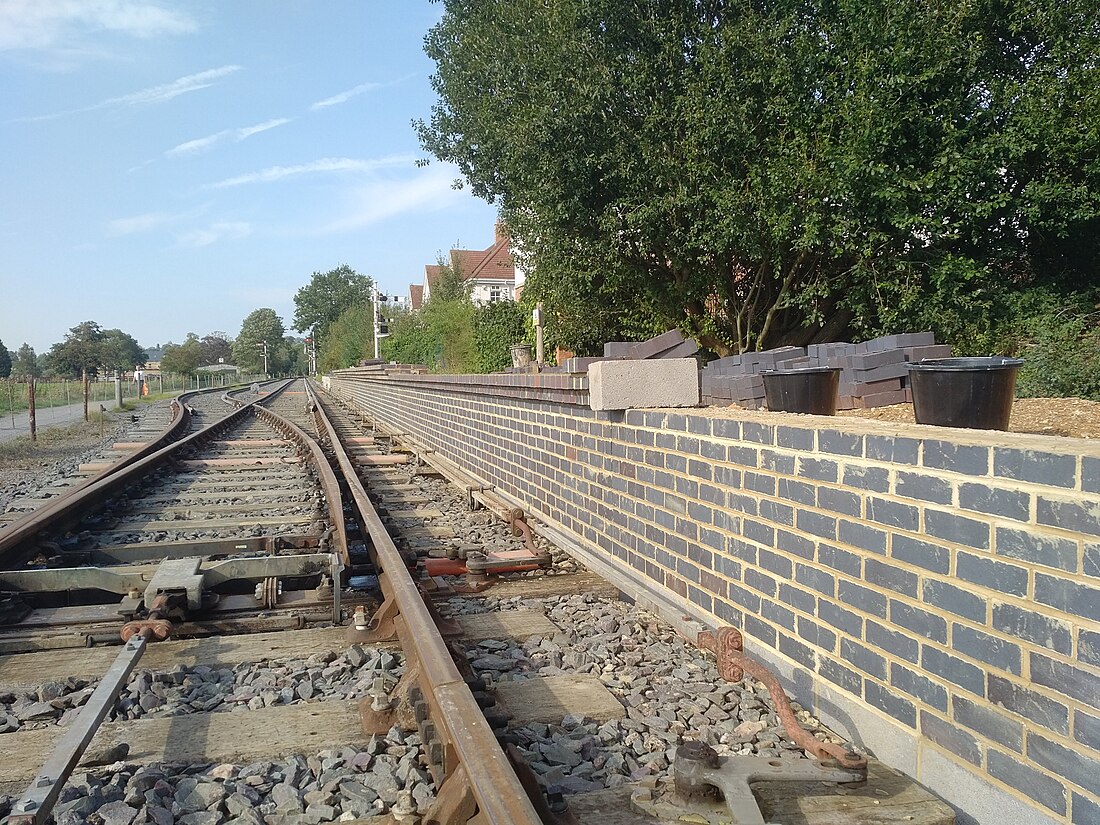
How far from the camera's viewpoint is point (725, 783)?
7.79 feet

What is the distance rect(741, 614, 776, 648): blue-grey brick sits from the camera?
3.47 m

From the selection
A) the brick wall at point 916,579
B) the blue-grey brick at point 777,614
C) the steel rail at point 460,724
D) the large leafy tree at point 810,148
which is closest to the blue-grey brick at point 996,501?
the brick wall at point 916,579

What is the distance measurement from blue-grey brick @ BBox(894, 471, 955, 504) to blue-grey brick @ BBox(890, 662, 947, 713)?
0.60m

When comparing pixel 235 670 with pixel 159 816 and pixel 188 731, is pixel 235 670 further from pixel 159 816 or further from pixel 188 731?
pixel 159 816

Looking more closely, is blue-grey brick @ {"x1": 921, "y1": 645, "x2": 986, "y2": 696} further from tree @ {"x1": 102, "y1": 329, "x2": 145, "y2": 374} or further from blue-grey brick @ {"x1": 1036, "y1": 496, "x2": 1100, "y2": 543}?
tree @ {"x1": 102, "y1": 329, "x2": 145, "y2": 374}

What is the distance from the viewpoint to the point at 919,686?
8.54 ft

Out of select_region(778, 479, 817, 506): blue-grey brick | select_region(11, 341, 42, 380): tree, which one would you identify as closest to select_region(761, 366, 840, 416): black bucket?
select_region(778, 479, 817, 506): blue-grey brick

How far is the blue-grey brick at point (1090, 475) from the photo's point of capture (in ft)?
6.42

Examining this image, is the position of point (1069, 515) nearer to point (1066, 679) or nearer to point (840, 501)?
point (1066, 679)

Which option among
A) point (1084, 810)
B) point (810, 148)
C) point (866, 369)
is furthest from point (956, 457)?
point (810, 148)

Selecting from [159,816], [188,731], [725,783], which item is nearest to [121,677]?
[188,731]

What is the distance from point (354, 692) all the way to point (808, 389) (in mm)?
2839

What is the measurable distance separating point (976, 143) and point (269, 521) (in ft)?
32.7

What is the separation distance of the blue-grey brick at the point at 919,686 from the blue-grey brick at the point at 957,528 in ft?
1.63
